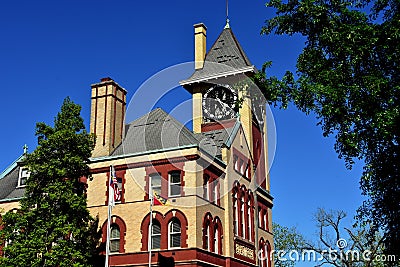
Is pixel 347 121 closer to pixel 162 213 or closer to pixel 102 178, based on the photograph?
pixel 162 213

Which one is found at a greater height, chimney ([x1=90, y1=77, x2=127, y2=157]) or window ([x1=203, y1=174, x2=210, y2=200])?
chimney ([x1=90, y1=77, x2=127, y2=157])

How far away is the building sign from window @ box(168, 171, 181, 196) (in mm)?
6556

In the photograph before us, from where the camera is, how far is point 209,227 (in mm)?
35312

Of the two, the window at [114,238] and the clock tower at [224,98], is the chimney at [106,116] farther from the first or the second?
the clock tower at [224,98]

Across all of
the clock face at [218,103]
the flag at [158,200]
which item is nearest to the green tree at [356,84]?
the flag at [158,200]

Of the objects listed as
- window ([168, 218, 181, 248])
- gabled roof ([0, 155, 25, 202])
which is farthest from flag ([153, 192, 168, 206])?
gabled roof ([0, 155, 25, 202])

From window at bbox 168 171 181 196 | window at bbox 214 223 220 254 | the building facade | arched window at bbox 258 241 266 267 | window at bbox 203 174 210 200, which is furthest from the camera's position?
arched window at bbox 258 241 266 267

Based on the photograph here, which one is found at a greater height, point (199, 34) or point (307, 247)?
point (199, 34)

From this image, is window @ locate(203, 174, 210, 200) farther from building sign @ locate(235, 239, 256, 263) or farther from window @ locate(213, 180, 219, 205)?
building sign @ locate(235, 239, 256, 263)

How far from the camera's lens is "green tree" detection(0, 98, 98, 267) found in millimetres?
30000

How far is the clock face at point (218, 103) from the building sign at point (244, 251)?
10620 mm

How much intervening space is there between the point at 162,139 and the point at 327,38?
65.2ft

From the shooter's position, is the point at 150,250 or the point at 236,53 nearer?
the point at 150,250

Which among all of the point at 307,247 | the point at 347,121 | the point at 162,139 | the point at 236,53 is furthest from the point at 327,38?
the point at 307,247
